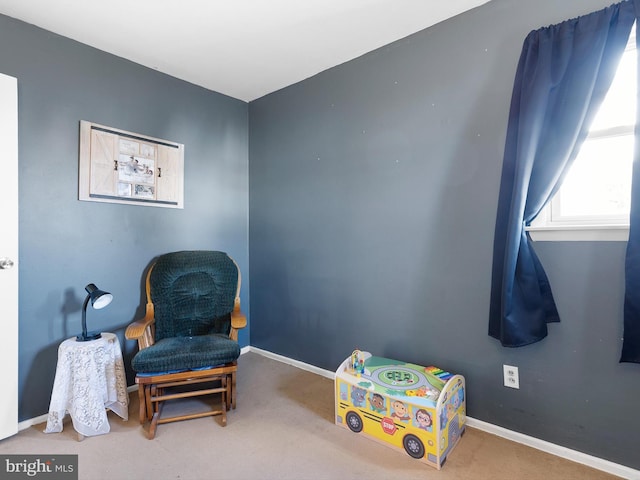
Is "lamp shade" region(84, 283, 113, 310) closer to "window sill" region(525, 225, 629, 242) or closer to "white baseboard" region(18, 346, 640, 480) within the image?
"white baseboard" region(18, 346, 640, 480)

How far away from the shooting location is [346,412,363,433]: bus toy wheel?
75.9 inches

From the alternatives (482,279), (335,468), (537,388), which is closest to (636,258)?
(482,279)

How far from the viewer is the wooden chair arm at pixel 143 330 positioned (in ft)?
6.90

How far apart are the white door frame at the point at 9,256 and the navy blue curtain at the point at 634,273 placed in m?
3.11

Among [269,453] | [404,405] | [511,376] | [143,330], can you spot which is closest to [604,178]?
[511,376]

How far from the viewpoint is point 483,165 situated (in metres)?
1.94

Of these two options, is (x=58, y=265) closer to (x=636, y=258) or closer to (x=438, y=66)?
(x=438, y=66)

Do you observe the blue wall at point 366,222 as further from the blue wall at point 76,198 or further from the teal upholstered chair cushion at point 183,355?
the teal upholstered chair cushion at point 183,355

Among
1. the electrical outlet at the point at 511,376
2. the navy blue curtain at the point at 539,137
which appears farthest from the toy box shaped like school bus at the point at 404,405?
the navy blue curtain at the point at 539,137

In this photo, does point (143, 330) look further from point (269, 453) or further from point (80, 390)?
point (269, 453)

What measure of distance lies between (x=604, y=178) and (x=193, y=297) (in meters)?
2.62

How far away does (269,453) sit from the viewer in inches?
69.7

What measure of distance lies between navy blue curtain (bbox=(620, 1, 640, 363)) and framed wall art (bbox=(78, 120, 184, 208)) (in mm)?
2861

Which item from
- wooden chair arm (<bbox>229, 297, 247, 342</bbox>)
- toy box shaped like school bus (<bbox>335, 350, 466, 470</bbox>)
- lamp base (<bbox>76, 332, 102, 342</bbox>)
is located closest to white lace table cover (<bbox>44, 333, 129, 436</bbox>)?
lamp base (<bbox>76, 332, 102, 342</bbox>)
